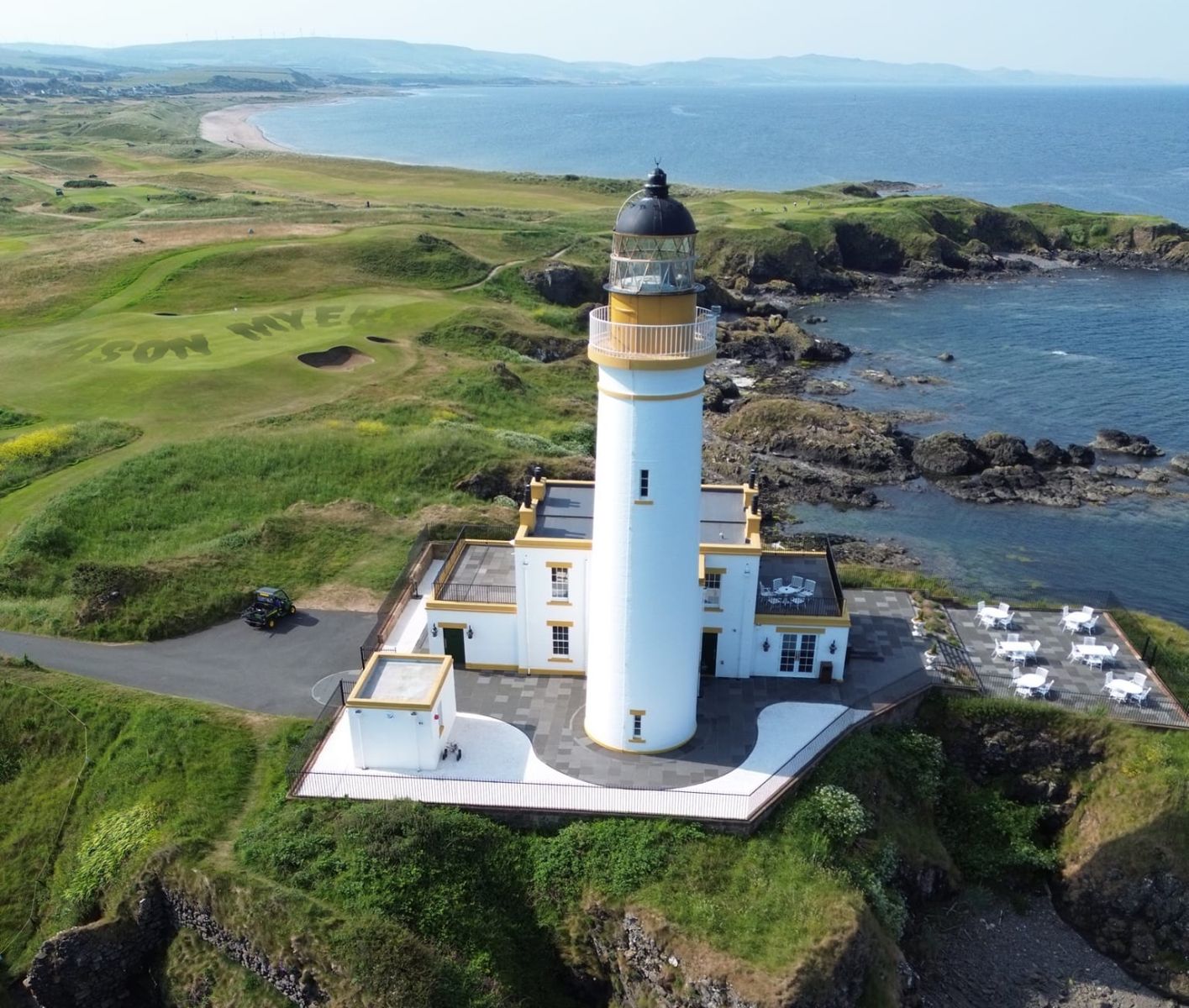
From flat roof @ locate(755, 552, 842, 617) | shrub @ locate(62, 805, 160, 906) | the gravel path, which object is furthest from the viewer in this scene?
flat roof @ locate(755, 552, 842, 617)

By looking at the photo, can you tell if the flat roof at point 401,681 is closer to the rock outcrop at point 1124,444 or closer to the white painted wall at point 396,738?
the white painted wall at point 396,738

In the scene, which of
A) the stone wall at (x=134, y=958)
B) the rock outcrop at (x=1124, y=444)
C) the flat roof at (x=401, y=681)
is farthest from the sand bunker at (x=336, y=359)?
the rock outcrop at (x=1124, y=444)

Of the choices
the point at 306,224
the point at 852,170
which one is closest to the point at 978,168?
the point at 852,170

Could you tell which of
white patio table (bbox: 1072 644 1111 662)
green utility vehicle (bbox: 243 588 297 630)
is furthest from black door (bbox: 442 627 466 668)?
white patio table (bbox: 1072 644 1111 662)

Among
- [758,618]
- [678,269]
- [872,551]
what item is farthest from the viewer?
[872,551]

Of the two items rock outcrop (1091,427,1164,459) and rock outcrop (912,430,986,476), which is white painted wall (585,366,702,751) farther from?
rock outcrop (1091,427,1164,459)

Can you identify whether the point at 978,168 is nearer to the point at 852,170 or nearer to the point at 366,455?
the point at 852,170
